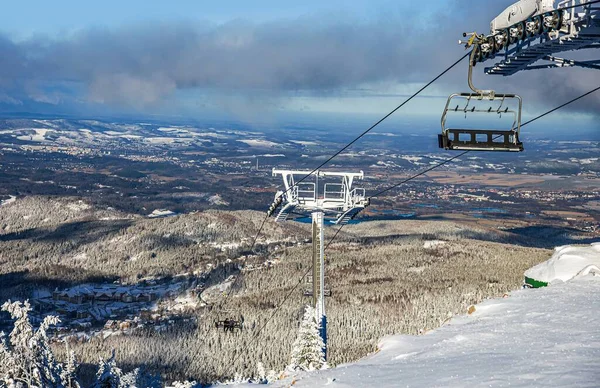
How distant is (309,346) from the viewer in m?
28.0

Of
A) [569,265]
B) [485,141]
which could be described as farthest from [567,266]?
[485,141]

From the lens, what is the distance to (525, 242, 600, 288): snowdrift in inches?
1430

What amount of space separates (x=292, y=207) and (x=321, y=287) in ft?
12.9

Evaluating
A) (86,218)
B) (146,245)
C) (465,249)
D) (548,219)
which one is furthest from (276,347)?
(548,219)

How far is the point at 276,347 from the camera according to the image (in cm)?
6581

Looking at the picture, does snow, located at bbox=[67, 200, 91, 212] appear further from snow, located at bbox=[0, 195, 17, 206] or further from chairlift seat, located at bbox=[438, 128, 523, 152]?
chairlift seat, located at bbox=[438, 128, 523, 152]

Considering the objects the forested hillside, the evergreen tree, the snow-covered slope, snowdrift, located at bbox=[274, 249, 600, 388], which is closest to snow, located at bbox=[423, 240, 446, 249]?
the forested hillside

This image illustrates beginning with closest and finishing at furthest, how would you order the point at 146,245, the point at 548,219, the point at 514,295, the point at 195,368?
1. the point at 514,295
2. the point at 195,368
3. the point at 146,245
4. the point at 548,219

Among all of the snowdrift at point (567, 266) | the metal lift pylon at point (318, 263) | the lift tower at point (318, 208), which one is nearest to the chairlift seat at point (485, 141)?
the lift tower at point (318, 208)

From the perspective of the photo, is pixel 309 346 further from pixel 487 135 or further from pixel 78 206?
pixel 78 206

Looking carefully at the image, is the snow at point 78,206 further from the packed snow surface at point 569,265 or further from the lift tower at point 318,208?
the lift tower at point 318,208

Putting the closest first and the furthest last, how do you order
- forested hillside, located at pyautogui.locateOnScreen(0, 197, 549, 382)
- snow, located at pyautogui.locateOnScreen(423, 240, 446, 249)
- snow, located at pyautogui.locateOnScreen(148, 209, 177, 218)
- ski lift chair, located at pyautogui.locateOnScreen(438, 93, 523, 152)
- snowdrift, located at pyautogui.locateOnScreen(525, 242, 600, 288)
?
ski lift chair, located at pyautogui.locateOnScreen(438, 93, 523, 152) < snowdrift, located at pyautogui.locateOnScreen(525, 242, 600, 288) < forested hillside, located at pyautogui.locateOnScreen(0, 197, 549, 382) < snow, located at pyautogui.locateOnScreen(423, 240, 446, 249) < snow, located at pyautogui.locateOnScreen(148, 209, 177, 218)

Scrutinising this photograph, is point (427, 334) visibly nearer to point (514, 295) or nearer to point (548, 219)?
point (514, 295)

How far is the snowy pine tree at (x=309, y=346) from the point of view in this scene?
27.5 metres
